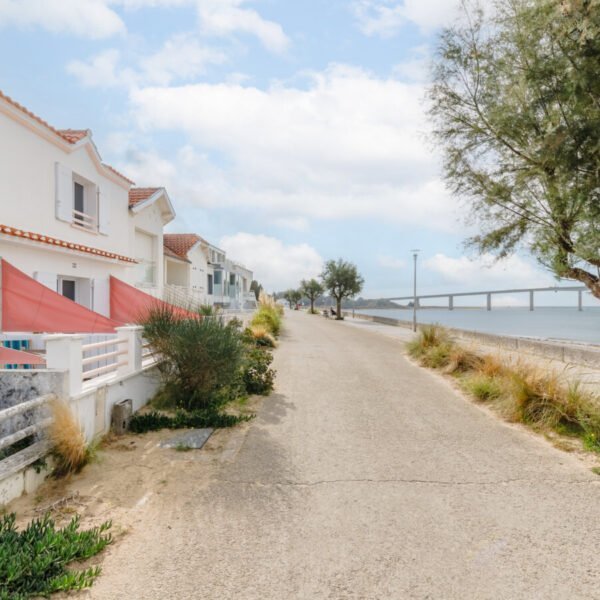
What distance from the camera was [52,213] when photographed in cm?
998

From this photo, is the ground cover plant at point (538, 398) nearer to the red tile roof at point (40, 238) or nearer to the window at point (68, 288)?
the red tile roof at point (40, 238)

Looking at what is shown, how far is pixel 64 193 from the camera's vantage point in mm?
10359

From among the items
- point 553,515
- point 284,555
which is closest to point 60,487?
point 284,555

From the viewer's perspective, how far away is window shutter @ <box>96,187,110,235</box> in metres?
12.2

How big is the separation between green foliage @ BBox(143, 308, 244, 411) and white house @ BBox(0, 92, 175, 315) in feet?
→ 9.10

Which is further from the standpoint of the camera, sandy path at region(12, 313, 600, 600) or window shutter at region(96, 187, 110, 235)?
window shutter at region(96, 187, 110, 235)

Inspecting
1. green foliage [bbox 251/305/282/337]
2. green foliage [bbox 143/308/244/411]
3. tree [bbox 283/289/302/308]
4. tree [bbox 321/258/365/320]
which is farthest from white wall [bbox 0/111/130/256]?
tree [bbox 283/289/302/308]

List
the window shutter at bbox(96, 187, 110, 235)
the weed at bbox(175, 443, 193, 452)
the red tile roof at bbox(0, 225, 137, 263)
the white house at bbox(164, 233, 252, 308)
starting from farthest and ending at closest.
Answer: the white house at bbox(164, 233, 252, 308)
the window shutter at bbox(96, 187, 110, 235)
the red tile roof at bbox(0, 225, 137, 263)
the weed at bbox(175, 443, 193, 452)

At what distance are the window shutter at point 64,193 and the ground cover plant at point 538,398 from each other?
383 inches

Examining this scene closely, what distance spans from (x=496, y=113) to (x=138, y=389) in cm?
951

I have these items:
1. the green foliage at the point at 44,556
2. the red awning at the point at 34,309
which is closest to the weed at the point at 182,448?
the green foliage at the point at 44,556

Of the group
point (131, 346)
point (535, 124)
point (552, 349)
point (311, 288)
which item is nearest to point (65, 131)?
point (131, 346)

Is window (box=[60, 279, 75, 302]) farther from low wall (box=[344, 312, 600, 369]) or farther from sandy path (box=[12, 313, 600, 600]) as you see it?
low wall (box=[344, 312, 600, 369])

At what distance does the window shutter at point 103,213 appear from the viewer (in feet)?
40.1
